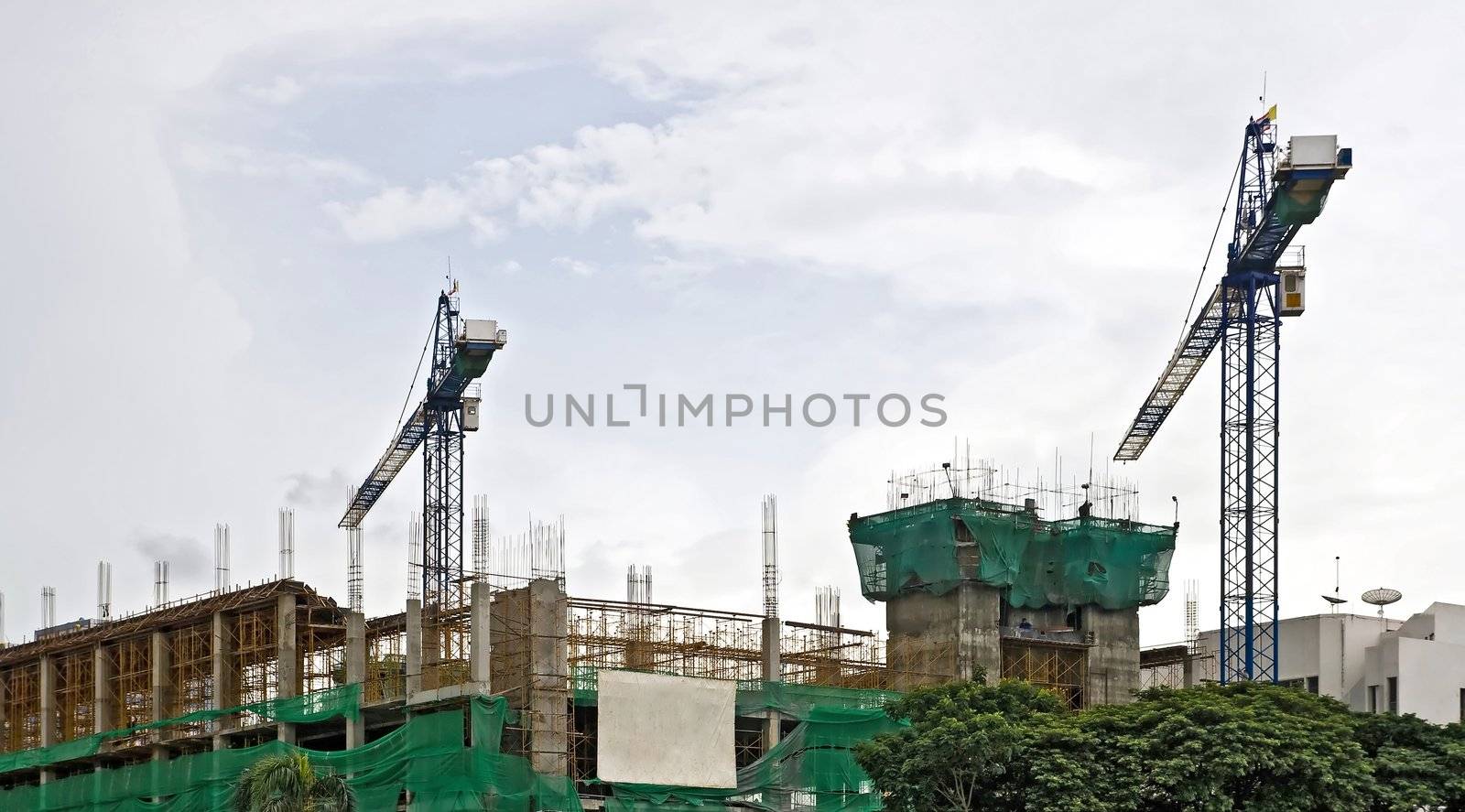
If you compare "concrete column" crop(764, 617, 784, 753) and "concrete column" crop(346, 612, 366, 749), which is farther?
"concrete column" crop(764, 617, 784, 753)

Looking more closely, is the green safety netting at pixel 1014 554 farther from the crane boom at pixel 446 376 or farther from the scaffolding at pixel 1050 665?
the crane boom at pixel 446 376

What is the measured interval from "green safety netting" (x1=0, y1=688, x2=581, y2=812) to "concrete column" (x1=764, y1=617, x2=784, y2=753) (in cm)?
953

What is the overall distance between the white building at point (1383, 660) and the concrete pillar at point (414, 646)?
117ft

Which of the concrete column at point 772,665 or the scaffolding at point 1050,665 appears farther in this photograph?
the scaffolding at point 1050,665

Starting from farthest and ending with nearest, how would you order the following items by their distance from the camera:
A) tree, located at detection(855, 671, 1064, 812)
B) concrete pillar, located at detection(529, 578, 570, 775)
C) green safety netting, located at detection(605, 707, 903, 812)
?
green safety netting, located at detection(605, 707, 903, 812) < concrete pillar, located at detection(529, 578, 570, 775) < tree, located at detection(855, 671, 1064, 812)

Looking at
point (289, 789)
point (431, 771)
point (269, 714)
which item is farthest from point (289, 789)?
point (269, 714)

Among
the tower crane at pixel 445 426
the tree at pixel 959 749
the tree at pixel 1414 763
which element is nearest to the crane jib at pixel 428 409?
the tower crane at pixel 445 426

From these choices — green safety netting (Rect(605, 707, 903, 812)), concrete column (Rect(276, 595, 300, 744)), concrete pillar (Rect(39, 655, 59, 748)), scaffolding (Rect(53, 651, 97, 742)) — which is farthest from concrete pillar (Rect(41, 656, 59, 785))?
green safety netting (Rect(605, 707, 903, 812))

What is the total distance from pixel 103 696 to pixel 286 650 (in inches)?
604

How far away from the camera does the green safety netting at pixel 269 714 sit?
226 feet

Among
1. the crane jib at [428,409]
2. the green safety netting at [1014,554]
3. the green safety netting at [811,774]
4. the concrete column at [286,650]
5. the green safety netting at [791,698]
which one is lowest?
the green safety netting at [811,774]

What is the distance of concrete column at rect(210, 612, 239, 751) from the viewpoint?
76750 millimetres

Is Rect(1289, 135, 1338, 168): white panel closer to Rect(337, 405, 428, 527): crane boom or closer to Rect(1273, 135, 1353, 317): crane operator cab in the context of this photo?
Rect(1273, 135, 1353, 317): crane operator cab

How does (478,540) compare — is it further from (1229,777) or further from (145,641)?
(1229,777)
